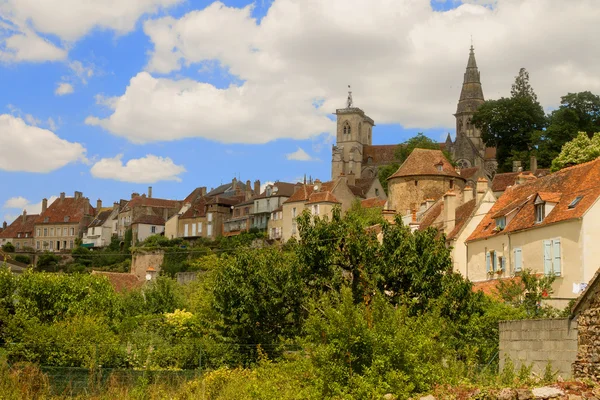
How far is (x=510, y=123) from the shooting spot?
9412 centimetres

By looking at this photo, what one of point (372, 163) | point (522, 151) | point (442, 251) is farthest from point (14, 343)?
point (372, 163)

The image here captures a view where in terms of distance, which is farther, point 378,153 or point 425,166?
point 378,153

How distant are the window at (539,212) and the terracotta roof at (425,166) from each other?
85.4ft

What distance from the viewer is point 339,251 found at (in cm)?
2525

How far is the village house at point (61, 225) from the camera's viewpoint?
12550cm

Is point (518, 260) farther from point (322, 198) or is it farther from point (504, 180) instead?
point (322, 198)

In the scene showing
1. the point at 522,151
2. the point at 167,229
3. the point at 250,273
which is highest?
the point at 522,151

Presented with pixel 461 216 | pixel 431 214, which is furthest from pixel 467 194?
pixel 461 216

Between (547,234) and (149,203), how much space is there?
92187mm

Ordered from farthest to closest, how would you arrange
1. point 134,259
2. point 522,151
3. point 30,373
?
1. point 522,151
2. point 134,259
3. point 30,373

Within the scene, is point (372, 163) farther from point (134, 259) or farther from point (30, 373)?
point (30, 373)

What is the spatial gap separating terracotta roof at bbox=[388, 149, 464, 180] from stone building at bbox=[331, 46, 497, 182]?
5297 centimetres

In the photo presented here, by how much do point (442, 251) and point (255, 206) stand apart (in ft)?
251

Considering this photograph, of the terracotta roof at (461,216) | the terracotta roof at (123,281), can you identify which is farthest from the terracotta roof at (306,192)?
the terracotta roof at (461,216)
